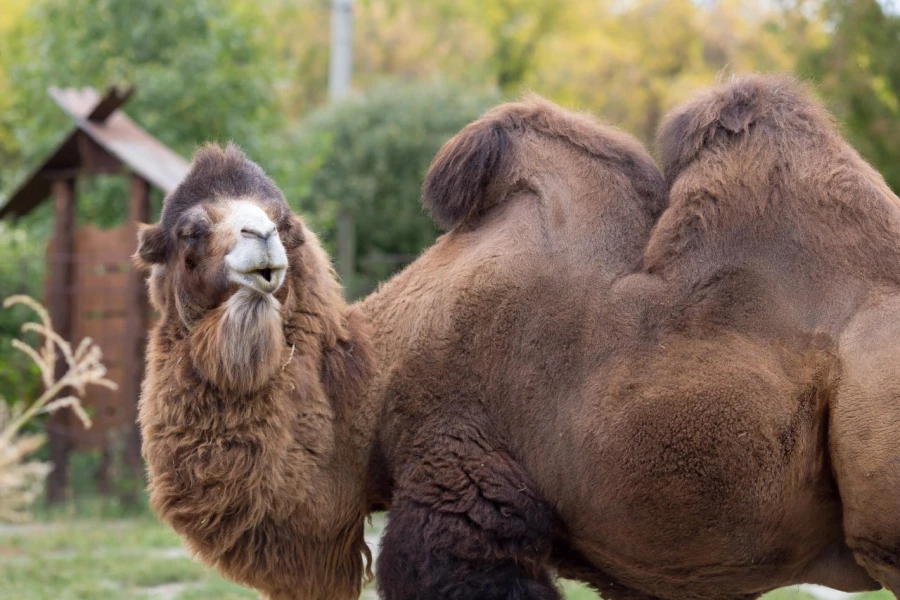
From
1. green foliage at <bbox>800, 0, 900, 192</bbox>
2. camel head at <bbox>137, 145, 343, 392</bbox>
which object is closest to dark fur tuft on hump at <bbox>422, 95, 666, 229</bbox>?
camel head at <bbox>137, 145, 343, 392</bbox>

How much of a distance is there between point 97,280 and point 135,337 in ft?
3.50

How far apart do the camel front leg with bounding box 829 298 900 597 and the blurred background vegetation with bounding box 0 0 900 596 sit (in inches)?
48.3

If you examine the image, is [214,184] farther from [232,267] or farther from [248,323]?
[248,323]

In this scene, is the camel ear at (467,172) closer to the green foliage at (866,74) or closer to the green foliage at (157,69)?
the green foliage at (157,69)

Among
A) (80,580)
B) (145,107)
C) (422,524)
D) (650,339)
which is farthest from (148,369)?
(145,107)

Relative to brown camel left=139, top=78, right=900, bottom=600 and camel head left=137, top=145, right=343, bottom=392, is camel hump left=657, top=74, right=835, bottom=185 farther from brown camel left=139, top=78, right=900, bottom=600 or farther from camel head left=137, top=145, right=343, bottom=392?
camel head left=137, top=145, right=343, bottom=392

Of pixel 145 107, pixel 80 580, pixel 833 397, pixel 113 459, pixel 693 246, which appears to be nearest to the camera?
pixel 833 397

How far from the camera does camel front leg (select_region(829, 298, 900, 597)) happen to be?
3.46m

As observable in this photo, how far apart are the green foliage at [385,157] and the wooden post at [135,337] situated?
660cm

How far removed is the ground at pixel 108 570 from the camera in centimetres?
692

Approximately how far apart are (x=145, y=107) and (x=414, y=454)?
8.95m

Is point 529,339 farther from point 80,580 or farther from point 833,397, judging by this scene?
point 80,580

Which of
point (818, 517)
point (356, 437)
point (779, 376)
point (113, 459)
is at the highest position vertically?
point (779, 376)

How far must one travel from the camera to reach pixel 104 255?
10836mm
